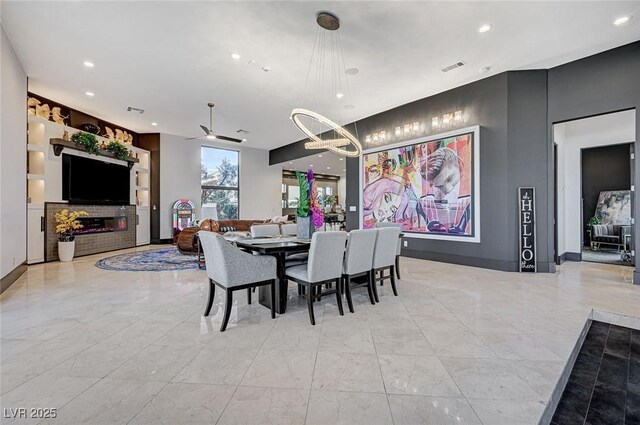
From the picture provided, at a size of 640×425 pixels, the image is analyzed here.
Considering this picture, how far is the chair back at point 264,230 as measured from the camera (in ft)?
14.0

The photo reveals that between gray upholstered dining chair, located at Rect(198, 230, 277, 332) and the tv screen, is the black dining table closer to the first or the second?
gray upholstered dining chair, located at Rect(198, 230, 277, 332)

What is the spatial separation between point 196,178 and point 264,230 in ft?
23.5

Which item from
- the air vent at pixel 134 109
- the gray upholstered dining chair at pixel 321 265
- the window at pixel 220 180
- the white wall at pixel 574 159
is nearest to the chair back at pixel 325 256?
the gray upholstered dining chair at pixel 321 265

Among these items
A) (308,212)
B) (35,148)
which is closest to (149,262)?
(35,148)

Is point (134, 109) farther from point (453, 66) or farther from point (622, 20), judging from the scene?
point (622, 20)

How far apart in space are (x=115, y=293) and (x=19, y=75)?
412 centimetres

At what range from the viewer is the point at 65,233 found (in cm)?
653

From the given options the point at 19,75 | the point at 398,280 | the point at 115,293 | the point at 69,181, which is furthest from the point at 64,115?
the point at 398,280

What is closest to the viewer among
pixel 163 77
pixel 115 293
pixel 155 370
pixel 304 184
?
pixel 155 370

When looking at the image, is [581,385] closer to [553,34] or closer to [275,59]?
[553,34]

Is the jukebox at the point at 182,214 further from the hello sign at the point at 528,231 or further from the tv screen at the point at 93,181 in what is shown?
the hello sign at the point at 528,231

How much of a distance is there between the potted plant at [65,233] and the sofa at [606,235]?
1310cm

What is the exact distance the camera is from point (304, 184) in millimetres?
3303

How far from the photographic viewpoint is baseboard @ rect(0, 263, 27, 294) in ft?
13.2
